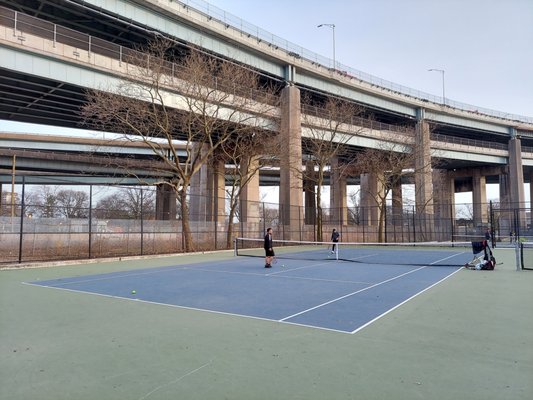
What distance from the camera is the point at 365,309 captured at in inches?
301

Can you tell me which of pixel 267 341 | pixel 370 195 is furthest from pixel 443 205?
pixel 267 341

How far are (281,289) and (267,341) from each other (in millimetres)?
4627

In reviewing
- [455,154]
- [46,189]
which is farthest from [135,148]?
[455,154]

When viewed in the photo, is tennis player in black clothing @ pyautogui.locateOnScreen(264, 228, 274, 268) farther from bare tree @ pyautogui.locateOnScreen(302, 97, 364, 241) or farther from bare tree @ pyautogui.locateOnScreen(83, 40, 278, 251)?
bare tree @ pyautogui.locateOnScreen(302, 97, 364, 241)

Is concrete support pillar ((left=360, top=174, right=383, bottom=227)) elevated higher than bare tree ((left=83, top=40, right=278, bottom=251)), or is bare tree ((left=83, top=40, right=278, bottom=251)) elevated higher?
bare tree ((left=83, top=40, right=278, bottom=251))

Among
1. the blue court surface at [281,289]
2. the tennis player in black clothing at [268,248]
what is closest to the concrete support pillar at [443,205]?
the tennis player in black clothing at [268,248]

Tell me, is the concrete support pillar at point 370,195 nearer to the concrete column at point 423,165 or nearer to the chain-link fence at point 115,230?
the concrete column at point 423,165

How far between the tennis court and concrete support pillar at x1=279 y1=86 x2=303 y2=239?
24719 millimetres

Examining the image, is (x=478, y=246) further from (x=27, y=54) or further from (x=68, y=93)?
(x=68, y=93)

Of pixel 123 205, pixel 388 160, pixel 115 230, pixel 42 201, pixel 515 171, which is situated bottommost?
pixel 115 230

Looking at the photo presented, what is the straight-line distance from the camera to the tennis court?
13.1ft

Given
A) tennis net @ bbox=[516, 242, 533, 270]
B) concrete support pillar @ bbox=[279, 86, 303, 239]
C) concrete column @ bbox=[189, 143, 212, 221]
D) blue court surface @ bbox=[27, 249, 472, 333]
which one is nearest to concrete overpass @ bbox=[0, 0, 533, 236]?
concrete support pillar @ bbox=[279, 86, 303, 239]

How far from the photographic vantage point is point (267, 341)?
5.56 metres

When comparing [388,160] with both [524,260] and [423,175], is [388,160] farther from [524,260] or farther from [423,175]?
[524,260]
